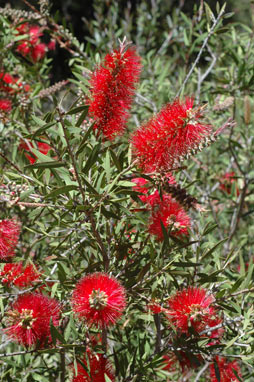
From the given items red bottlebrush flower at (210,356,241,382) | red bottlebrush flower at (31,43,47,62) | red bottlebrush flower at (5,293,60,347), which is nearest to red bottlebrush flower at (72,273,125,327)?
red bottlebrush flower at (5,293,60,347)

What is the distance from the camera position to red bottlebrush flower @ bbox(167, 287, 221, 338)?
0.90 metres

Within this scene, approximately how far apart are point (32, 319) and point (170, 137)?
47 cm

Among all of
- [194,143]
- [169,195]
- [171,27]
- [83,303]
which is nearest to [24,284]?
[83,303]

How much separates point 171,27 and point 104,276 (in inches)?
84.3

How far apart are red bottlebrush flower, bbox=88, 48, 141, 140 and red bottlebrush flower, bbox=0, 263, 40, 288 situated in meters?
0.38

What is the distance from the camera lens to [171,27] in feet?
8.63

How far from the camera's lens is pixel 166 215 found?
1.04 metres

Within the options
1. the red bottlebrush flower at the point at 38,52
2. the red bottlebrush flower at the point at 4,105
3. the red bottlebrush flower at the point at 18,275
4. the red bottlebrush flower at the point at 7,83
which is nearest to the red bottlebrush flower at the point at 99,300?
the red bottlebrush flower at the point at 18,275

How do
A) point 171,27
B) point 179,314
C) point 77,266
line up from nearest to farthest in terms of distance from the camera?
point 179,314 → point 77,266 → point 171,27

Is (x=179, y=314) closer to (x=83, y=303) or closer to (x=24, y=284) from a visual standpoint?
(x=83, y=303)

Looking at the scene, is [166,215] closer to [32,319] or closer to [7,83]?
[32,319]

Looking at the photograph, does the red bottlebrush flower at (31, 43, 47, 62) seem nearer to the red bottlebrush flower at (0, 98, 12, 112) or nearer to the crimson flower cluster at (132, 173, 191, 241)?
the red bottlebrush flower at (0, 98, 12, 112)

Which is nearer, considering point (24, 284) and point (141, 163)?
point (141, 163)

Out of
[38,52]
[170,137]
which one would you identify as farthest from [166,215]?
[38,52]
